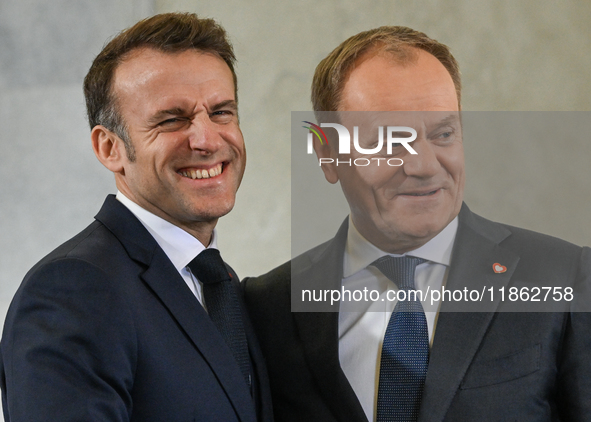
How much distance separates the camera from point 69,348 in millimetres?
1070

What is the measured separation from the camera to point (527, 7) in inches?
73.1

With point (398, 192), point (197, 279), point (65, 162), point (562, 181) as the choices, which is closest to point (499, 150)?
point (562, 181)

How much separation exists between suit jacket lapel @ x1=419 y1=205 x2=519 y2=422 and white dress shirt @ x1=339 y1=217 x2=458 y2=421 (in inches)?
1.3

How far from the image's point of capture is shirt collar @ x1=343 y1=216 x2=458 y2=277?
1.38 m

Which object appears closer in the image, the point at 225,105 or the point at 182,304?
the point at 182,304

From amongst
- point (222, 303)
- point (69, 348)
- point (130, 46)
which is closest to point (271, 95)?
point (130, 46)

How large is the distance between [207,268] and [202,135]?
299 millimetres

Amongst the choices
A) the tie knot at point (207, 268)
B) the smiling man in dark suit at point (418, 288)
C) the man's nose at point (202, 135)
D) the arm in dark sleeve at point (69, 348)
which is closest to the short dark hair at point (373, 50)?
the smiling man in dark suit at point (418, 288)

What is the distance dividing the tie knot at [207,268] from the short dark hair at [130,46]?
0.27 meters

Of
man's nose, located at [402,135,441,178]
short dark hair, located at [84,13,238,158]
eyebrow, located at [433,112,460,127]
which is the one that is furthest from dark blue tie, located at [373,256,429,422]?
short dark hair, located at [84,13,238,158]

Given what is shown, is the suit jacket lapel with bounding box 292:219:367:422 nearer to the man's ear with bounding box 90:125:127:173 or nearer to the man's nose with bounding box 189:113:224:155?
the man's nose with bounding box 189:113:224:155

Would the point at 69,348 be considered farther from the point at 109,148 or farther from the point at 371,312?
the point at 371,312

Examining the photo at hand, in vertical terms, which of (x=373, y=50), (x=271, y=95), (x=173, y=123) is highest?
(x=271, y=95)

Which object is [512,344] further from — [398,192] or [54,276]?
[54,276]
